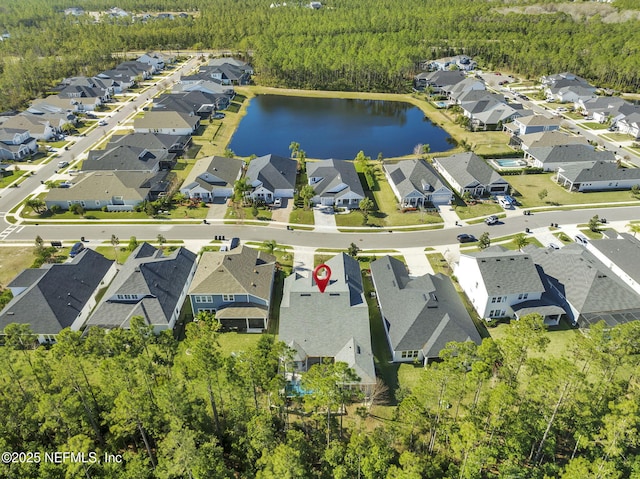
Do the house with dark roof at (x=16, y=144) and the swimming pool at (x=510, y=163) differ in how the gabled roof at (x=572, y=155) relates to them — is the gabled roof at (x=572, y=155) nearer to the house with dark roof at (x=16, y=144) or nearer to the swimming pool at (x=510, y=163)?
the swimming pool at (x=510, y=163)

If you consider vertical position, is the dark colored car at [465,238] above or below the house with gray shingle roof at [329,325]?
below

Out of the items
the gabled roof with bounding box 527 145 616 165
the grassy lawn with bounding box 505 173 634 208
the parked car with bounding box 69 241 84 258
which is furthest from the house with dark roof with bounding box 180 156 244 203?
the gabled roof with bounding box 527 145 616 165

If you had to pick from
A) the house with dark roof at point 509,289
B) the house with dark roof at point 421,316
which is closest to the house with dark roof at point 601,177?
the house with dark roof at point 509,289

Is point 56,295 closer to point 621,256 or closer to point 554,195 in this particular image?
point 621,256

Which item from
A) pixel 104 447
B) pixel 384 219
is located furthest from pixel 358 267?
pixel 104 447

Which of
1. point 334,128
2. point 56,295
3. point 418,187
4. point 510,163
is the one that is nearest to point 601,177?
point 510,163

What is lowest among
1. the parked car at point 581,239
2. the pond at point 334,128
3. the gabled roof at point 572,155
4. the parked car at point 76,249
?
the pond at point 334,128

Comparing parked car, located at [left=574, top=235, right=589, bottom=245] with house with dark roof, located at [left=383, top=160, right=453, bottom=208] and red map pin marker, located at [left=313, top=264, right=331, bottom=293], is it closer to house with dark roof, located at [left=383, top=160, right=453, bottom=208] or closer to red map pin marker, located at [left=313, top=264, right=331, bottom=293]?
house with dark roof, located at [left=383, top=160, right=453, bottom=208]

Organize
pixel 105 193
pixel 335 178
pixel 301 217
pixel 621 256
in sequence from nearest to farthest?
1. pixel 621 256
2. pixel 301 217
3. pixel 105 193
4. pixel 335 178
